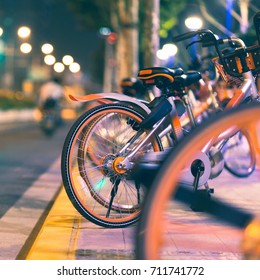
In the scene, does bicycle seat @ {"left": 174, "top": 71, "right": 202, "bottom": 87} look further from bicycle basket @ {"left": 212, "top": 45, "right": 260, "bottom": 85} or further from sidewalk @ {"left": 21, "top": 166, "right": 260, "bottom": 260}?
sidewalk @ {"left": 21, "top": 166, "right": 260, "bottom": 260}

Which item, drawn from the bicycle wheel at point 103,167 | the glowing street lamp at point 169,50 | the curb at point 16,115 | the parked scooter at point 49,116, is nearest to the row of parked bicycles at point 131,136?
the bicycle wheel at point 103,167

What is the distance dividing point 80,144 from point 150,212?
10.7 ft

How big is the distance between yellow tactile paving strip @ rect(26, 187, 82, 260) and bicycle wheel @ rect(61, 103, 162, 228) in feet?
0.84

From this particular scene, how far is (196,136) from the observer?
2.79 m

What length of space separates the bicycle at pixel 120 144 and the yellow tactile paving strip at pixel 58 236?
10.7 inches

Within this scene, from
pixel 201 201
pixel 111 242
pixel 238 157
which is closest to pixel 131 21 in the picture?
pixel 238 157

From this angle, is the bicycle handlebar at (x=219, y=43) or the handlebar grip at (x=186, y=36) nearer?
the bicycle handlebar at (x=219, y=43)

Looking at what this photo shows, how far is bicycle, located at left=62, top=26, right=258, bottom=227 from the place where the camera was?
222 inches

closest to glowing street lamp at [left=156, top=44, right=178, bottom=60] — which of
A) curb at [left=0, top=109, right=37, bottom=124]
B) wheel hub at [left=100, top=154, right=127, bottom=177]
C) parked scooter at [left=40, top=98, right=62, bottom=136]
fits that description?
parked scooter at [left=40, top=98, right=62, bottom=136]

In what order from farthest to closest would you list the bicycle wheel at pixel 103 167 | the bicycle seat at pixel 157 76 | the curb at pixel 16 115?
the curb at pixel 16 115 → the bicycle seat at pixel 157 76 → the bicycle wheel at pixel 103 167

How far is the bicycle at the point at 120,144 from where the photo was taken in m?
5.64

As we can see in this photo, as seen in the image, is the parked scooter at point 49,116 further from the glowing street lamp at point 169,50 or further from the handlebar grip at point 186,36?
Answer: the handlebar grip at point 186,36

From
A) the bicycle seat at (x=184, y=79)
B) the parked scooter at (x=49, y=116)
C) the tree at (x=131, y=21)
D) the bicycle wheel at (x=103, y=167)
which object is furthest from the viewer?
the parked scooter at (x=49, y=116)
